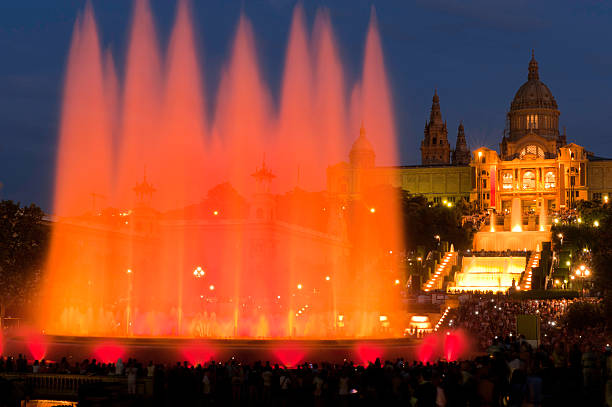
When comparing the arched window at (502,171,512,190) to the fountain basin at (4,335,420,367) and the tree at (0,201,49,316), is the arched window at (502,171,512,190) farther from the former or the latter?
the fountain basin at (4,335,420,367)

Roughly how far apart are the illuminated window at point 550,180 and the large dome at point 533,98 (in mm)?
31360

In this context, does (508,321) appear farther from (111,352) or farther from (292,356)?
(111,352)

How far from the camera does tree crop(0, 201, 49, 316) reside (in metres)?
50.0

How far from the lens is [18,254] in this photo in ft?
169

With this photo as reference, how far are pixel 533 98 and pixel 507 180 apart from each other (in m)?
35.0

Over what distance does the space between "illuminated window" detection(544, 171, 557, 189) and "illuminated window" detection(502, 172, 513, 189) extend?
18.9 feet

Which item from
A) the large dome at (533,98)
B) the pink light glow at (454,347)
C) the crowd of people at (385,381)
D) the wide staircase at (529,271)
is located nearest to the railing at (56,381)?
the crowd of people at (385,381)

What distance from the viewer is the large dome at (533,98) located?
192625 millimetres

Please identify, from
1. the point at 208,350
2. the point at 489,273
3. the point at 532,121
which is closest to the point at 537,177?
the point at 532,121

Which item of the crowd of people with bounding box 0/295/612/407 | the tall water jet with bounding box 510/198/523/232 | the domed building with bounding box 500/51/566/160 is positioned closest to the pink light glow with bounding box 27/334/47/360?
the crowd of people with bounding box 0/295/612/407

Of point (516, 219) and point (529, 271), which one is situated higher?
point (516, 219)

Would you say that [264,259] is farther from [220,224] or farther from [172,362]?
[172,362]

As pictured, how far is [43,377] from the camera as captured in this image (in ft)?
86.4

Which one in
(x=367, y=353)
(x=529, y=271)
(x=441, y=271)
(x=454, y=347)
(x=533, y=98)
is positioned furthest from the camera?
(x=533, y=98)
